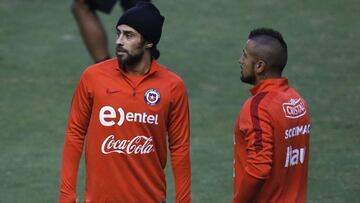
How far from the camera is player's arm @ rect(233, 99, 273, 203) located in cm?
562

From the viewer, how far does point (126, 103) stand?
19.9ft

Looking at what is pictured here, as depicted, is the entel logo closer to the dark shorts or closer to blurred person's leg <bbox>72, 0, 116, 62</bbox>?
blurred person's leg <bbox>72, 0, 116, 62</bbox>

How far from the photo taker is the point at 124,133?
19.9ft

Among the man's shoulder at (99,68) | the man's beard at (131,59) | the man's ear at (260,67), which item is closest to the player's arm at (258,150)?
the man's ear at (260,67)

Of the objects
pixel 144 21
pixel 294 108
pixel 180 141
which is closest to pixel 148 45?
pixel 144 21

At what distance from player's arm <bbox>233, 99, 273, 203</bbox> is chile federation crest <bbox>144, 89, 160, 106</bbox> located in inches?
26.7

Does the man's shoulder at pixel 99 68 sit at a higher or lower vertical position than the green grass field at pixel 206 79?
higher

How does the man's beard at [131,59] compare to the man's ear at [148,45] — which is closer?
the man's beard at [131,59]

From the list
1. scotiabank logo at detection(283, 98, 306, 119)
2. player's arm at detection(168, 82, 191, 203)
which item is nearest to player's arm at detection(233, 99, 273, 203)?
scotiabank logo at detection(283, 98, 306, 119)

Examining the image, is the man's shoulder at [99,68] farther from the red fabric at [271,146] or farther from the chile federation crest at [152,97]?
the red fabric at [271,146]

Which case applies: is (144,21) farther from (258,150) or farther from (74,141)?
(258,150)

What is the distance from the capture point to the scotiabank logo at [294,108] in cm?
581

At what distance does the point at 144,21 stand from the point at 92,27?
5.12 metres

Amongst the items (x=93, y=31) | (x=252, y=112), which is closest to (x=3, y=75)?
(x=93, y=31)
